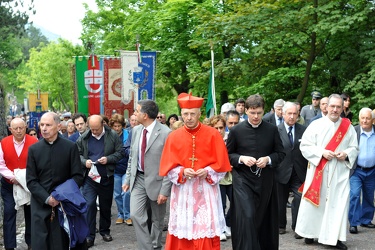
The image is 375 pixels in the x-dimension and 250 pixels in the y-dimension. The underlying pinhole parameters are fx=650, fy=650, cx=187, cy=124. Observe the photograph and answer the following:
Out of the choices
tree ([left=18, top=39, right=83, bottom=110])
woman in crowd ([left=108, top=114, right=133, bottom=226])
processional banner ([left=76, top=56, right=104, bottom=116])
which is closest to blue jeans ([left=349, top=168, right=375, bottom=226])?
woman in crowd ([left=108, top=114, right=133, bottom=226])

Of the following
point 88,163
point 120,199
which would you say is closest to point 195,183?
point 88,163

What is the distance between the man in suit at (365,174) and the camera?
1061 cm

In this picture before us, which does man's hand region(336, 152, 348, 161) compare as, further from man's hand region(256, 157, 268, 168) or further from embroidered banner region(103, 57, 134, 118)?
embroidered banner region(103, 57, 134, 118)

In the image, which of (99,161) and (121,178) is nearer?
(99,161)

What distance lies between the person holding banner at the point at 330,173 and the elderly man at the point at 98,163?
9.51ft

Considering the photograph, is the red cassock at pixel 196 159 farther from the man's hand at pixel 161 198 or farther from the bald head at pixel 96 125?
the bald head at pixel 96 125

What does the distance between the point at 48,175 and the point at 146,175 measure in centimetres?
172

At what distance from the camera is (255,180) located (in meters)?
7.81

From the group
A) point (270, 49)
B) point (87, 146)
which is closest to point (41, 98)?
point (270, 49)

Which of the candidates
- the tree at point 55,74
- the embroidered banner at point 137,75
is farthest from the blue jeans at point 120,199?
the tree at point 55,74

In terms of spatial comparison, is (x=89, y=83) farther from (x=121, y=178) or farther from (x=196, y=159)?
(x=196, y=159)

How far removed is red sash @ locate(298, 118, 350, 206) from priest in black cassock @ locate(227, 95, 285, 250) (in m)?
1.48

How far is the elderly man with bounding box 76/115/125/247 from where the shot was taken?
973 centimetres

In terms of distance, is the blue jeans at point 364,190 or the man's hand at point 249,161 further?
the blue jeans at point 364,190
